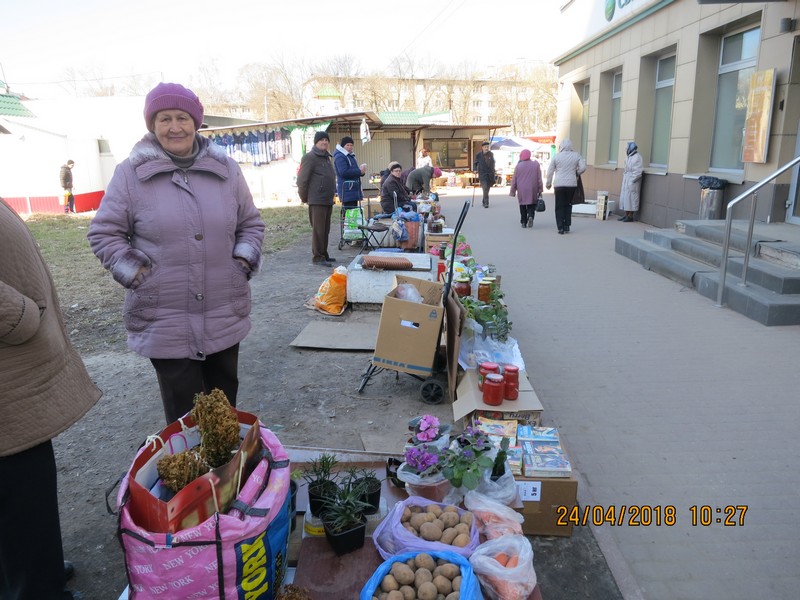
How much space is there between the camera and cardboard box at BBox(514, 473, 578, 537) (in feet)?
9.01

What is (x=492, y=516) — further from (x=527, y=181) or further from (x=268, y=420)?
(x=527, y=181)

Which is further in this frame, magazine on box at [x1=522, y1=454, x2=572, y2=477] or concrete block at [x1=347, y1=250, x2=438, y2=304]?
concrete block at [x1=347, y1=250, x2=438, y2=304]

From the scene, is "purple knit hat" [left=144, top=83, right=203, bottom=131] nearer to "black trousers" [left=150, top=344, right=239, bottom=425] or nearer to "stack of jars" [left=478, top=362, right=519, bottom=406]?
"black trousers" [left=150, top=344, right=239, bottom=425]

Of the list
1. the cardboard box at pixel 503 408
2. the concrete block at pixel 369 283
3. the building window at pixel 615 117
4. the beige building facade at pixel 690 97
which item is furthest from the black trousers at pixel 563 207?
the cardboard box at pixel 503 408

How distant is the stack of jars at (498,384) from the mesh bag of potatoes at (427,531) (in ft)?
3.67

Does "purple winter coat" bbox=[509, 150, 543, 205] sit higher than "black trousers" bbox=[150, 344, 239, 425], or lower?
higher

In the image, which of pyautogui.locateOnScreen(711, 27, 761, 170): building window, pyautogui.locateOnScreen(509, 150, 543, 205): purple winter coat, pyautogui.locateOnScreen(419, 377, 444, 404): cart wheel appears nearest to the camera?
pyautogui.locateOnScreen(419, 377, 444, 404): cart wheel

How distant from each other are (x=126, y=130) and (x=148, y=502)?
80.2ft

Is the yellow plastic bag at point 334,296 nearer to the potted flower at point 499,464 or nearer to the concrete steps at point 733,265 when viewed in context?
the potted flower at point 499,464

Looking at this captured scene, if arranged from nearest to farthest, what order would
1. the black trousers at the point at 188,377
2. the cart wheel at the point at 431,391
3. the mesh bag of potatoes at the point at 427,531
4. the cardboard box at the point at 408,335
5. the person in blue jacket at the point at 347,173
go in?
the mesh bag of potatoes at the point at 427,531, the black trousers at the point at 188,377, the cardboard box at the point at 408,335, the cart wheel at the point at 431,391, the person in blue jacket at the point at 347,173

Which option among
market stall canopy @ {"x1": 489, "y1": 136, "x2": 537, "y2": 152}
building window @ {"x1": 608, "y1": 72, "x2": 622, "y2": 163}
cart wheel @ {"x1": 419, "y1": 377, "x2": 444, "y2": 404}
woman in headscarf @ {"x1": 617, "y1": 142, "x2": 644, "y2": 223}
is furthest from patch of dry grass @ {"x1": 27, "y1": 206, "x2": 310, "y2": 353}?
market stall canopy @ {"x1": 489, "y1": 136, "x2": 537, "y2": 152}

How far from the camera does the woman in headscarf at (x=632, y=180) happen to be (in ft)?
39.5

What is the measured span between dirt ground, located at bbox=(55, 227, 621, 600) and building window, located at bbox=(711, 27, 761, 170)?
759 cm

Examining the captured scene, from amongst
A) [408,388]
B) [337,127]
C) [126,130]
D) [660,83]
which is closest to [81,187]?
[126,130]
